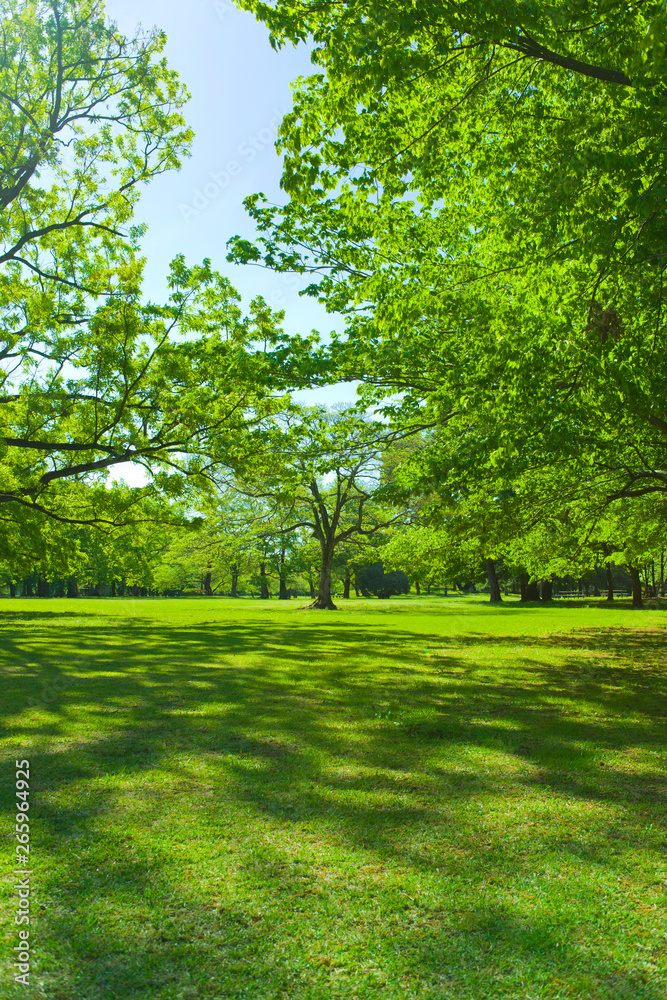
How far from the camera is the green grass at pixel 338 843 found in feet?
8.64

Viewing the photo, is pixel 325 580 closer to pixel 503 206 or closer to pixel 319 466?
pixel 319 466

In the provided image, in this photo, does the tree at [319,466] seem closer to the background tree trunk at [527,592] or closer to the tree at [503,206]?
the tree at [503,206]

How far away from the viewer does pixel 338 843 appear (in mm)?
3764

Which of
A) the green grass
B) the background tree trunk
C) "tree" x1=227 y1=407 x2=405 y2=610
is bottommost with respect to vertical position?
the background tree trunk

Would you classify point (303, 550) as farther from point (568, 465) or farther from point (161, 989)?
point (161, 989)

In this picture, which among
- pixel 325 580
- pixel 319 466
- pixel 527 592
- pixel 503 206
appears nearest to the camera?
pixel 503 206

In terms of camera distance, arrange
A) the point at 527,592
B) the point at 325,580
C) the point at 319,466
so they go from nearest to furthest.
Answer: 1. the point at 319,466
2. the point at 325,580
3. the point at 527,592

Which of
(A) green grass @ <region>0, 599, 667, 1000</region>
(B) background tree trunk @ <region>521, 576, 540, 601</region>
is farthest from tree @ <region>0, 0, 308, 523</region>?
(B) background tree trunk @ <region>521, 576, 540, 601</region>

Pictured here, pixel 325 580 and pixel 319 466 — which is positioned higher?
pixel 319 466

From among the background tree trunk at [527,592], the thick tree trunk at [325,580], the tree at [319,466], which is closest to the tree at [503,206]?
the tree at [319,466]

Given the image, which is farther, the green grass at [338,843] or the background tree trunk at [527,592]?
the background tree trunk at [527,592]

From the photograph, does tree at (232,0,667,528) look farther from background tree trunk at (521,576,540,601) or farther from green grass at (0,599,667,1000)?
background tree trunk at (521,576,540,601)

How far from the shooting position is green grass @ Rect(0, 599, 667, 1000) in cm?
263

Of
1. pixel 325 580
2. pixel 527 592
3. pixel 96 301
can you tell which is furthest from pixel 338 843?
pixel 527 592
